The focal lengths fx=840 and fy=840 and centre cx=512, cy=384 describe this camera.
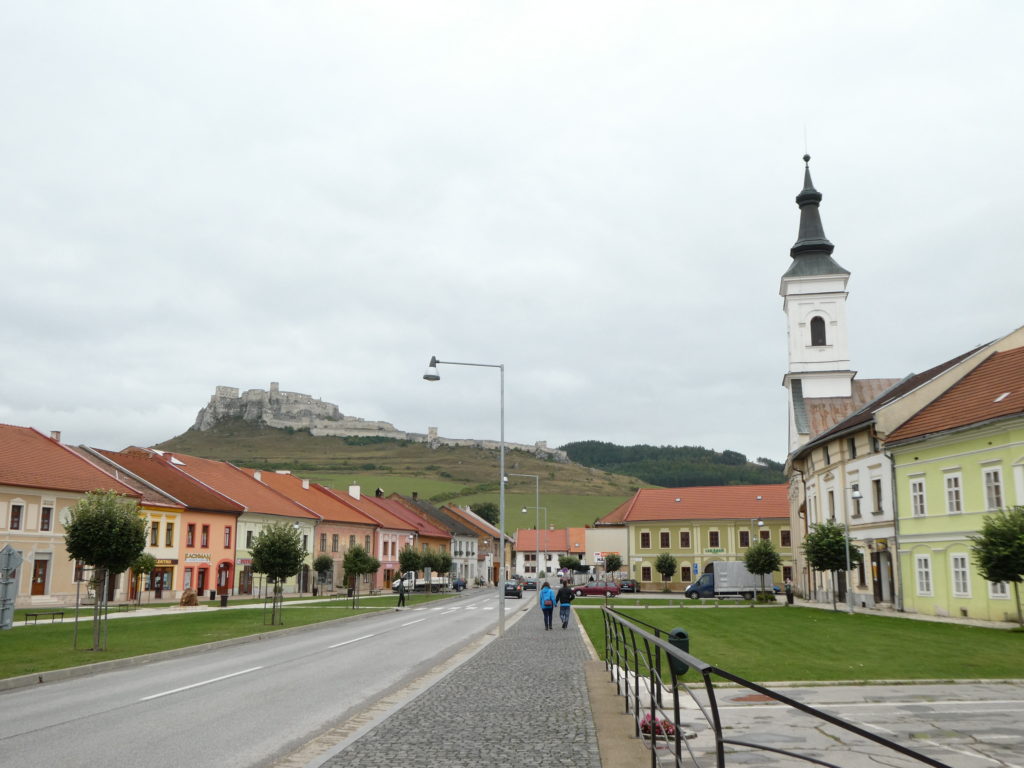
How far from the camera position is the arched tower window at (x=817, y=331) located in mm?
60400

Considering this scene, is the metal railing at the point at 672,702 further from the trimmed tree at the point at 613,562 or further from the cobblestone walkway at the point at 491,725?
the trimmed tree at the point at 613,562

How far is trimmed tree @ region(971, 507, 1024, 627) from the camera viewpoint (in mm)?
25938

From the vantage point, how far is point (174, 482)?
54.8 metres

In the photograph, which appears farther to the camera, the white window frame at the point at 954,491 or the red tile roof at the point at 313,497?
the red tile roof at the point at 313,497

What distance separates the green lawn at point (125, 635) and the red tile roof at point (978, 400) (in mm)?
26477

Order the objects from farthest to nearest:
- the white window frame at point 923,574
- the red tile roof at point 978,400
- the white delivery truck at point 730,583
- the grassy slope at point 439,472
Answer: the grassy slope at point 439,472, the white delivery truck at point 730,583, the white window frame at point 923,574, the red tile roof at point 978,400

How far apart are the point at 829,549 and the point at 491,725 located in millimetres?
34698

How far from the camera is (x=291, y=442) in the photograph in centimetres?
19812

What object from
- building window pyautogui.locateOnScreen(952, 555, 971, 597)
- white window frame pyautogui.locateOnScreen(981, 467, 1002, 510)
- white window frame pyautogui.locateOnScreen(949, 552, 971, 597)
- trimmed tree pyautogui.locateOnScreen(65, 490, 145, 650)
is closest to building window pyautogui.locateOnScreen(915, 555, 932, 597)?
→ white window frame pyautogui.locateOnScreen(949, 552, 971, 597)

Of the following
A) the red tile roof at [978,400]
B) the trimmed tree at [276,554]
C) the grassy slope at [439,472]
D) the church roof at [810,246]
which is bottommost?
the trimmed tree at [276,554]

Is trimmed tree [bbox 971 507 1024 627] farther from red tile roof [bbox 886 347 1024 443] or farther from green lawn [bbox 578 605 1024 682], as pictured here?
red tile roof [bbox 886 347 1024 443]

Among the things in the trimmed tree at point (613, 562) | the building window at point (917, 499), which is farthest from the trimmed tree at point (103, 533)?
the trimmed tree at point (613, 562)

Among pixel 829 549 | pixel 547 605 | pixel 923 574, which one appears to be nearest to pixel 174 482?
pixel 547 605

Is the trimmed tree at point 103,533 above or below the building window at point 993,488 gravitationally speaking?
below
